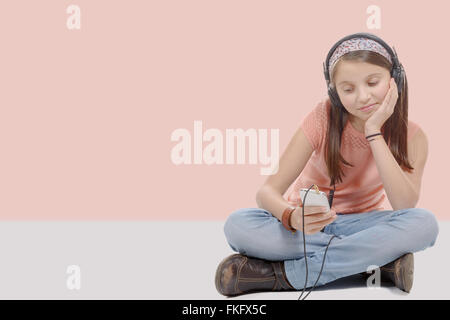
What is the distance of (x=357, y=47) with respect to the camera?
1.99 meters

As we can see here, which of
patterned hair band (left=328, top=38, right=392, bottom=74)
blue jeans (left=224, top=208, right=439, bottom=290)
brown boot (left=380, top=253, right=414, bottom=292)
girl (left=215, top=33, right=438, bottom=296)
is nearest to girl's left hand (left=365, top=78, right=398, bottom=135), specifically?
girl (left=215, top=33, right=438, bottom=296)

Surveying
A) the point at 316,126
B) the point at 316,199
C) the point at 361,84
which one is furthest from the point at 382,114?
the point at 316,199

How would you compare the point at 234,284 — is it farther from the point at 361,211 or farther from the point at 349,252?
the point at 361,211

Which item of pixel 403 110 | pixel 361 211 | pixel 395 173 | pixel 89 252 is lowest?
pixel 89 252

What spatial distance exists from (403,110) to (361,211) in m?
0.36

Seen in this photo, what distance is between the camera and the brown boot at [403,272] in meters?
1.88

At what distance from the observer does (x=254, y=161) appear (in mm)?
3145

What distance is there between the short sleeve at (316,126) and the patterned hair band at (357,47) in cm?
19

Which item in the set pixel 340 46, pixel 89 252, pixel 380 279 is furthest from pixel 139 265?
pixel 340 46

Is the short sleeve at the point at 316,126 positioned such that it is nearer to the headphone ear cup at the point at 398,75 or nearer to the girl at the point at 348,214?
the girl at the point at 348,214

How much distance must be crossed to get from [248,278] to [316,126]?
0.54 m

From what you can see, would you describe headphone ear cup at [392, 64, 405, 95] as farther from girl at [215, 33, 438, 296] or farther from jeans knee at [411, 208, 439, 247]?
jeans knee at [411, 208, 439, 247]

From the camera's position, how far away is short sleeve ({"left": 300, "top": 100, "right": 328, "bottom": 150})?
7.06 feet

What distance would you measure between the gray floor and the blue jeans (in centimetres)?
6
